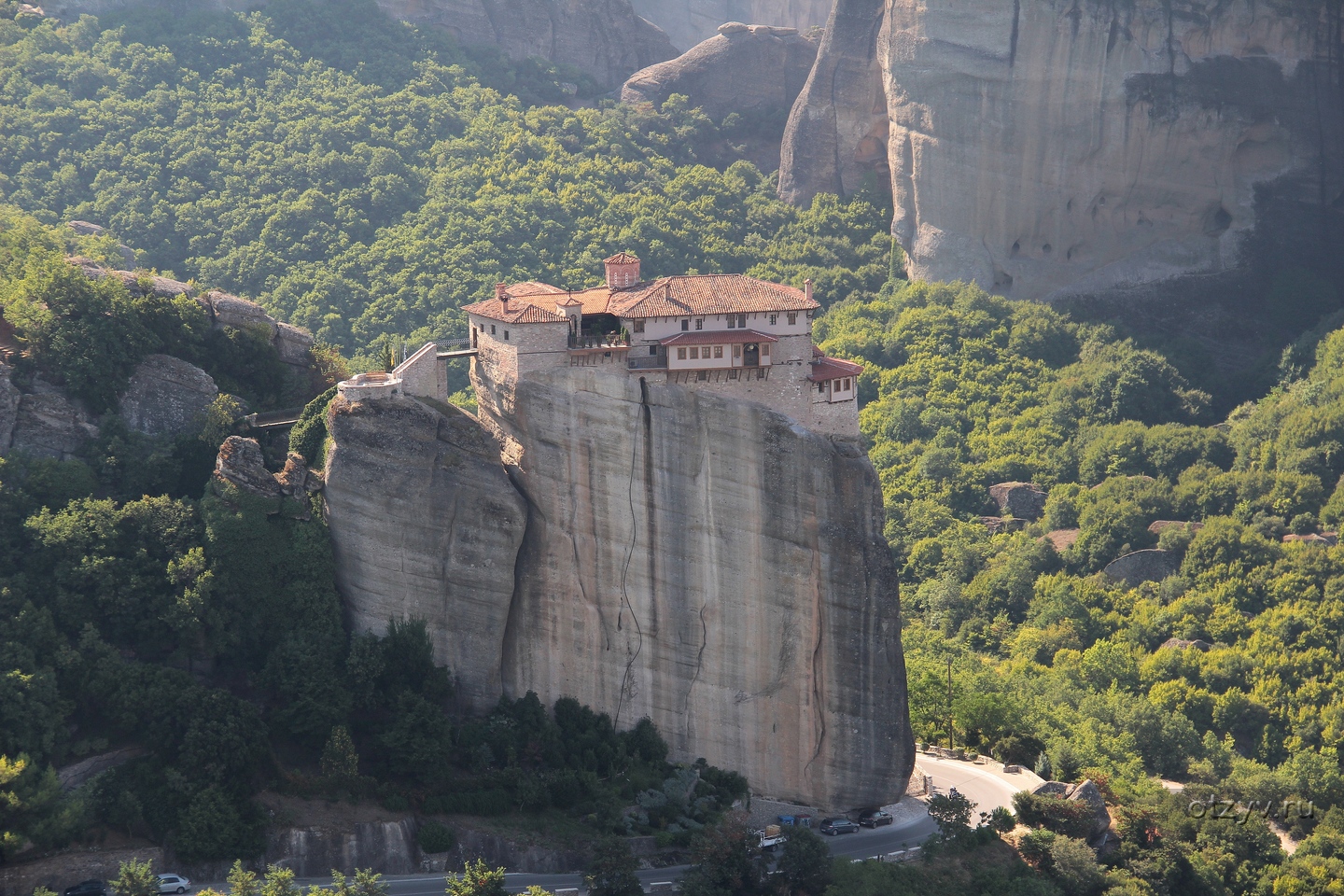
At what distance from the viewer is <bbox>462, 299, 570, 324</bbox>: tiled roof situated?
3044 inches

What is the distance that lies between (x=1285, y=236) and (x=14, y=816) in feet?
312

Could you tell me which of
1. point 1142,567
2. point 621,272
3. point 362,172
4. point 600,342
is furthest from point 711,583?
point 362,172

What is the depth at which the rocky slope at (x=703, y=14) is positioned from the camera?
190 metres

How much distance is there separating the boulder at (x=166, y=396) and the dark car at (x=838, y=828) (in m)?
31.2

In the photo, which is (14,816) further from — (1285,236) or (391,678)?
(1285,236)

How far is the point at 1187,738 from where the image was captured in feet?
317

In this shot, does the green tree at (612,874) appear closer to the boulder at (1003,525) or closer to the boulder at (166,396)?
the boulder at (166,396)

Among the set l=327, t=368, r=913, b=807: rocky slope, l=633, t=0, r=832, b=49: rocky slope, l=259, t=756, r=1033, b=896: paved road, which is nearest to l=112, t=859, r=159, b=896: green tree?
l=259, t=756, r=1033, b=896: paved road

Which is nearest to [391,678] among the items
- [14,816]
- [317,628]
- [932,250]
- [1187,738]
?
[317,628]

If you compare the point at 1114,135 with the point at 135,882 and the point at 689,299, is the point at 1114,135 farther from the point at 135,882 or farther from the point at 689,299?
the point at 135,882

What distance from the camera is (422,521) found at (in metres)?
76.8

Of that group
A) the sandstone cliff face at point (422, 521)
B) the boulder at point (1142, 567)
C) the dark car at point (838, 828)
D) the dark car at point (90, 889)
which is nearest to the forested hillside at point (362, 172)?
the boulder at point (1142, 567)

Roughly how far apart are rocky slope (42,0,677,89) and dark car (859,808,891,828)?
3879 inches

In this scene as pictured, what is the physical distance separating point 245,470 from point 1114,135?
7251 cm
